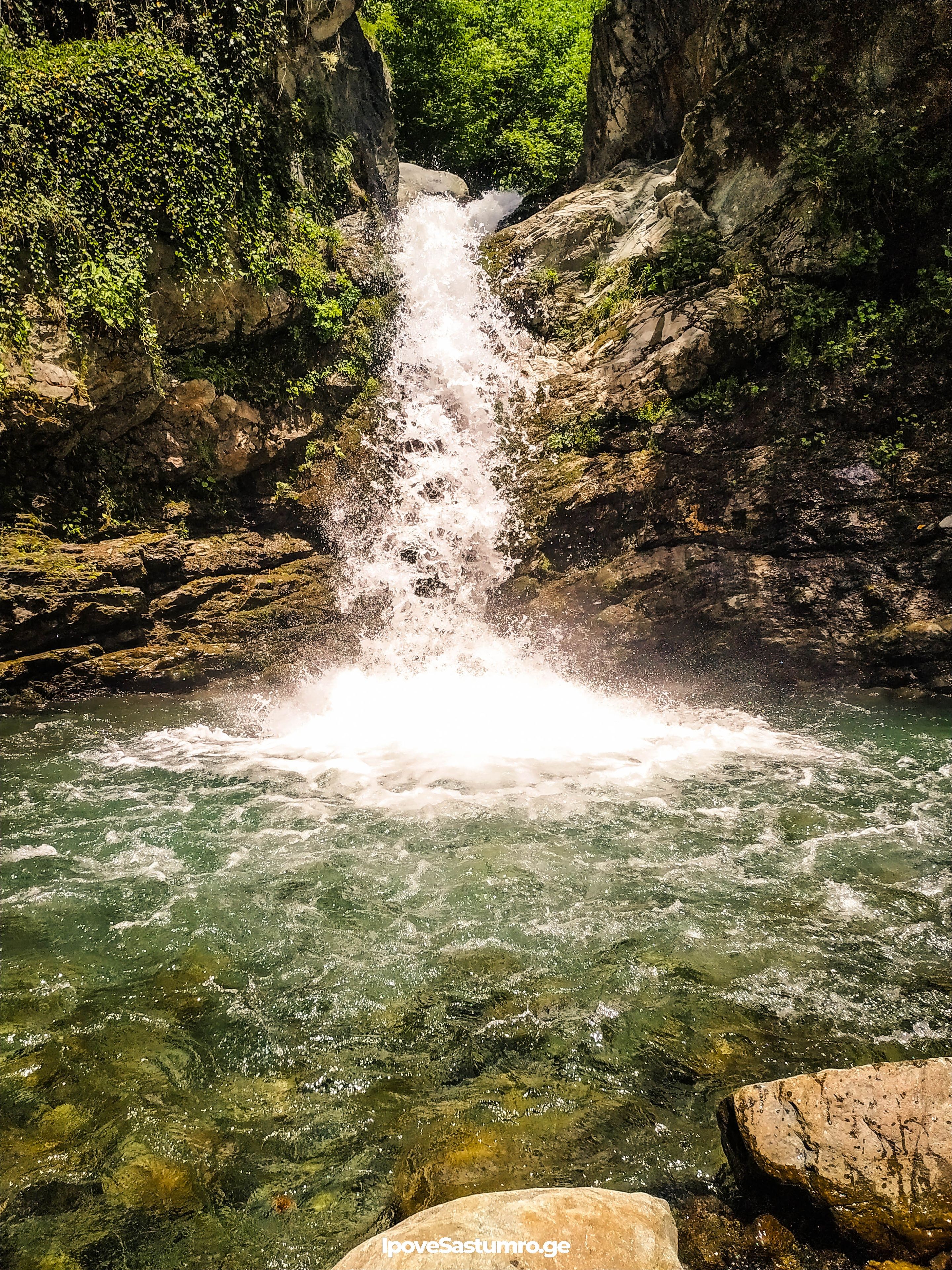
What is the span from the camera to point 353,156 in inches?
508

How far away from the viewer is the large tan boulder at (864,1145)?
6.86ft

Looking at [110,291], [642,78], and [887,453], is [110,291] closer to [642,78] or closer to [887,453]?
[887,453]

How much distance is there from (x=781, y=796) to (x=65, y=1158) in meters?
5.52

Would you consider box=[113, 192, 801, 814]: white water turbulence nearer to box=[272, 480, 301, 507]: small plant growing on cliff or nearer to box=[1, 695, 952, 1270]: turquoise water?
box=[1, 695, 952, 1270]: turquoise water

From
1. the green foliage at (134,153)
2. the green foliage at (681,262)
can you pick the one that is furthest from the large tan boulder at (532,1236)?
the green foliage at (681,262)

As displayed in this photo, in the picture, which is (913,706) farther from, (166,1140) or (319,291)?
(319,291)

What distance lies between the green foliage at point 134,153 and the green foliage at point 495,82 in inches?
411

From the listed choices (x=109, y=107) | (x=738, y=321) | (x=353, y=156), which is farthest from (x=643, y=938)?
(x=353, y=156)

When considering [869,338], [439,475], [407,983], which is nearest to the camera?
[407,983]

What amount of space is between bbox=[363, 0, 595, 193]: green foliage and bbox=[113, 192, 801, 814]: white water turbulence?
4491 mm

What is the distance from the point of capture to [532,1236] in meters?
1.98

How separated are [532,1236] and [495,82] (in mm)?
24290

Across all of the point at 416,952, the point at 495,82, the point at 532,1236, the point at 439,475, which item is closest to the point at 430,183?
the point at 495,82

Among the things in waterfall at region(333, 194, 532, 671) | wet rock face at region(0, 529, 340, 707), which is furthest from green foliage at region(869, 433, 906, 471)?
wet rock face at region(0, 529, 340, 707)
